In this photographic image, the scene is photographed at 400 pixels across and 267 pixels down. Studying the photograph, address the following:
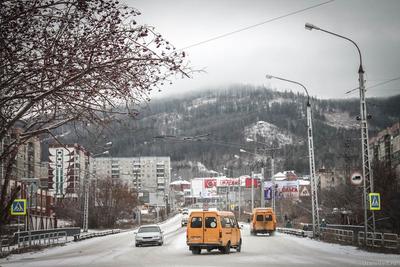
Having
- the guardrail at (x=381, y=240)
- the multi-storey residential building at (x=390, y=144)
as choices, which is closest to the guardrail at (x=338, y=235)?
the guardrail at (x=381, y=240)

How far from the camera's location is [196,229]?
29.6 meters

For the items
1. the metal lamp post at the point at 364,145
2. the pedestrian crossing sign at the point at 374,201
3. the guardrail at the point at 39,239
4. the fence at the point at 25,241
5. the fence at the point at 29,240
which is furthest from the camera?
the guardrail at the point at 39,239

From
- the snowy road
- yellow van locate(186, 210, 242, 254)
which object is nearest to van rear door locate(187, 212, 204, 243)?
yellow van locate(186, 210, 242, 254)

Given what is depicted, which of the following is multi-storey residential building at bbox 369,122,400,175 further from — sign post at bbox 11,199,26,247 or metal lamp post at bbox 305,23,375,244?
sign post at bbox 11,199,26,247

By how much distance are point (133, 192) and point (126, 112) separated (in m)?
86.1

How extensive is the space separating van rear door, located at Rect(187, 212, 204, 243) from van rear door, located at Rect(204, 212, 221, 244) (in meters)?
0.23

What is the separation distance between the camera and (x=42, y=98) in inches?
461

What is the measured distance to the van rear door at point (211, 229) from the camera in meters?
29.1

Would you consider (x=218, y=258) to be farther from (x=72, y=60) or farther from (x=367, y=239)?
(x=72, y=60)

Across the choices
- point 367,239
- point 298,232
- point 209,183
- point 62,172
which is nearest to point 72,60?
point 367,239

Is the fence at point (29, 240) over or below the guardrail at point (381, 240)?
below

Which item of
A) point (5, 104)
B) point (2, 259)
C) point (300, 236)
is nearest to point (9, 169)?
point (5, 104)

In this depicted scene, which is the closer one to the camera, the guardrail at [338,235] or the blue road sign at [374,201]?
the blue road sign at [374,201]

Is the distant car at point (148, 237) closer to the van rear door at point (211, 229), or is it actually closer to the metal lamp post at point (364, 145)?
the van rear door at point (211, 229)
